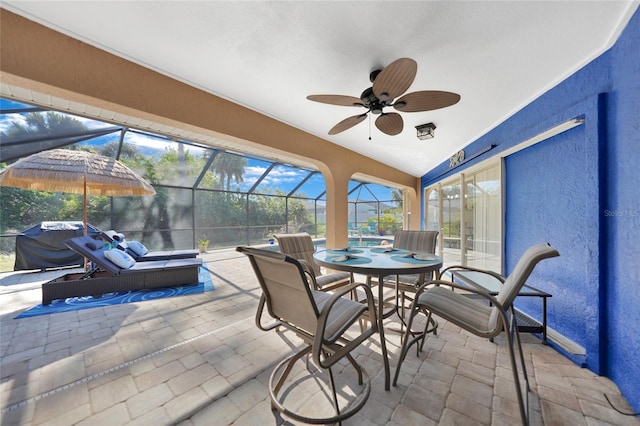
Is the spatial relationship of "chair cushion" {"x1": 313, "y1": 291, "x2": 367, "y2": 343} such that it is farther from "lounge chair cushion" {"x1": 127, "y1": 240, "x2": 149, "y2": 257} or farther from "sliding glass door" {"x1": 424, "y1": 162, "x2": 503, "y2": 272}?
"lounge chair cushion" {"x1": 127, "y1": 240, "x2": 149, "y2": 257}

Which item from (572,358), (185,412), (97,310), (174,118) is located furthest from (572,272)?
(97,310)

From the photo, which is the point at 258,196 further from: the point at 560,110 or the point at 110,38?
the point at 560,110

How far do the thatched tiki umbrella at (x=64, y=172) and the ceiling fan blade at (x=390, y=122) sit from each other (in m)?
4.19

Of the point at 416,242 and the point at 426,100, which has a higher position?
the point at 426,100

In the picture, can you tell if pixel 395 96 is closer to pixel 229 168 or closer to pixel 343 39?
pixel 343 39

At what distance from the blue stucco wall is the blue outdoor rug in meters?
4.46

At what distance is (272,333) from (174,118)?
2.44m

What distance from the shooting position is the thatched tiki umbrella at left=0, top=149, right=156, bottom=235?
324 centimetres

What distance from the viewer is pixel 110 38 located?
1818mm

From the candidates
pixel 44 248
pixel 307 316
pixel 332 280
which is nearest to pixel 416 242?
pixel 332 280

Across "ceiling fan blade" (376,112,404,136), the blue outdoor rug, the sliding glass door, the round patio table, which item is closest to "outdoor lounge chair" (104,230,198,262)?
the blue outdoor rug

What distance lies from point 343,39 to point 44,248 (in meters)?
6.99

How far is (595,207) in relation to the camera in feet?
5.82

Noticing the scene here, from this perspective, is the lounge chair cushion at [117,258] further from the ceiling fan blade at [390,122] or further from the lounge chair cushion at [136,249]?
the ceiling fan blade at [390,122]
